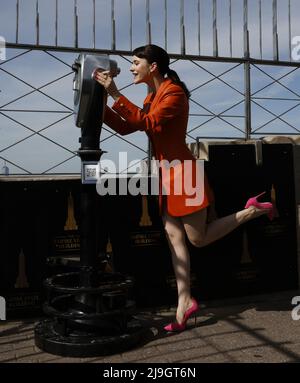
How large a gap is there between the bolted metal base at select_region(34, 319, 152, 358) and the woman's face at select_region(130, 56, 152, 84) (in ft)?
5.15

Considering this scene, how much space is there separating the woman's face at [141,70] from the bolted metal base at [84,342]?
1.57 meters

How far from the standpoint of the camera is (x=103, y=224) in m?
3.62

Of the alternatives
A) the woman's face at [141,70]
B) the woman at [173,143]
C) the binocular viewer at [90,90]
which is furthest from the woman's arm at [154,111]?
the woman's face at [141,70]

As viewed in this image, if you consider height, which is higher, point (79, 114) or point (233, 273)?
A: point (79, 114)

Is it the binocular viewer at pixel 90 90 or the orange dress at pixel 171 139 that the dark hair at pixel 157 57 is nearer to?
the orange dress at pixel 171 139

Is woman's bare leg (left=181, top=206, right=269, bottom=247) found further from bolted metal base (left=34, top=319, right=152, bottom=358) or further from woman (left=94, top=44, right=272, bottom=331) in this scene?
bolted metal base (left=34, top=319, right=152, bottom=358)

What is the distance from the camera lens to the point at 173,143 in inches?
124

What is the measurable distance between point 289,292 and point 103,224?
168cm

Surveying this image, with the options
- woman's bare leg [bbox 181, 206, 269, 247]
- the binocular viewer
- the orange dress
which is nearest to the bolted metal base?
woman's bare leg [bbox 181, 206, 269, 247]

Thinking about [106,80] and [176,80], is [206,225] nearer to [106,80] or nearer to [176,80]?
[176,80]

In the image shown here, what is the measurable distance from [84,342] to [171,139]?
132cm

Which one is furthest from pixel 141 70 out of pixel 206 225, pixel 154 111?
pixel 206 225
